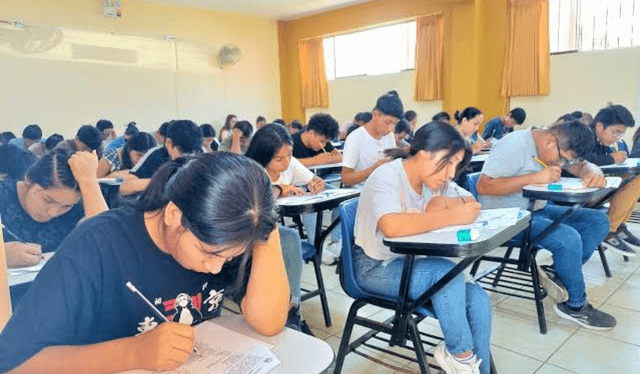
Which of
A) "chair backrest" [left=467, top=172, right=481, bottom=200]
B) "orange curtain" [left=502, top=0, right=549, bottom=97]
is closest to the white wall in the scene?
"orange curtain" [left=502, top=0, right=549, bottom=97]

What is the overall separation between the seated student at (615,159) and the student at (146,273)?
317cm

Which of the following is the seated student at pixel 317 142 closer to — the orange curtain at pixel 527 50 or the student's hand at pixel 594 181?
the student's hand at pixel 594 181

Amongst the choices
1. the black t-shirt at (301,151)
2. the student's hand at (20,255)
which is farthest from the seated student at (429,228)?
the black t-shirt at (301,151)

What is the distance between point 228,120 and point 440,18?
12.7 feet

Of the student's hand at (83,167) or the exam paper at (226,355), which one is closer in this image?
the exam paper at (226,355)

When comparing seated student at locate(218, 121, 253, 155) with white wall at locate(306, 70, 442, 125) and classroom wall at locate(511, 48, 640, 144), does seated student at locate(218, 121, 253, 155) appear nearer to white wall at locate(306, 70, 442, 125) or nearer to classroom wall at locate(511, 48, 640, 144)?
white wall at locate(306, 70, 442, 125)

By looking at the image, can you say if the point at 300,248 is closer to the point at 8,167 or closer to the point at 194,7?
the point at 8,167

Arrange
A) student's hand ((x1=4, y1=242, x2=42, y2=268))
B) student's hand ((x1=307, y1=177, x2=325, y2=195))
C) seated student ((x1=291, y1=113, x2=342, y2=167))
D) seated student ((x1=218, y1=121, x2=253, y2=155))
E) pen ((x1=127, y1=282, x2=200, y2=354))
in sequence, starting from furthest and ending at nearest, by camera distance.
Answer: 1. seated student ((x1=218, y1=121, x2=253, y2=155))
2. seated student ((x1=291, y1=113, x2=342, y2=167))
3. student's hand ((x1=307, y1=177, x2=325, y2=195))
4. student's hand ((x1=4, y1=242, x2=42, y2=268))
5. pen ((x1=127, y1=282, x2=200, y2=354))

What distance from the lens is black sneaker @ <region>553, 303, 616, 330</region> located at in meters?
2.38

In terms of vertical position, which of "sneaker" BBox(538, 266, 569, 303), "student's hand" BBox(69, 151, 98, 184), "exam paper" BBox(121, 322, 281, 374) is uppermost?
"student's hand" BBox(69, 151, 98, 184)

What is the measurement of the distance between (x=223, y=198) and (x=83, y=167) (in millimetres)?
1125

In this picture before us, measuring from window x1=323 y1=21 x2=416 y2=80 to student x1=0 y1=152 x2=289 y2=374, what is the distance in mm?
7443

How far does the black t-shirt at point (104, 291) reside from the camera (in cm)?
80

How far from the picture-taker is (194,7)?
8.15m
